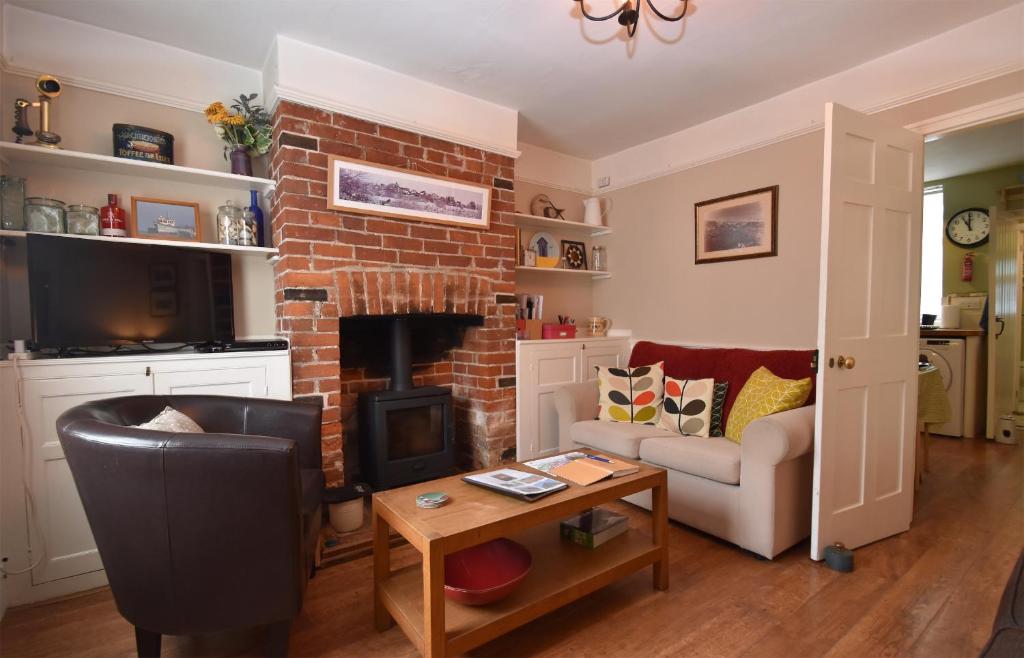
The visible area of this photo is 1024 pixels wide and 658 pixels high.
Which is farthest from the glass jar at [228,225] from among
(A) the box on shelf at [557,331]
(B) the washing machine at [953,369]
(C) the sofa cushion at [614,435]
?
(B) the washing machine at [953,369]

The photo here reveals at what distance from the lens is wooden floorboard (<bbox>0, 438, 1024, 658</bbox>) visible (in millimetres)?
1571

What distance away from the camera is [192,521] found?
126 cm

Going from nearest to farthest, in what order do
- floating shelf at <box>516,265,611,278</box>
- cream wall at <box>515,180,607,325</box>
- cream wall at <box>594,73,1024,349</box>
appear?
cream wall at <box>594,73,1024,349</box> → floating shelf at <box>516,265,611,278</box> → cream wall at <box>515,180,607,325</box>

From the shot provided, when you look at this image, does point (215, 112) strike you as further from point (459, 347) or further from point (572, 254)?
point (572, 254)

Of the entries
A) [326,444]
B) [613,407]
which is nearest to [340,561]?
[326,444]

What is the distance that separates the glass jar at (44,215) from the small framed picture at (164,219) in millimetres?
268

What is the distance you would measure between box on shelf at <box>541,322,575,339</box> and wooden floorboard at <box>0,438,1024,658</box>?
1.69 meters

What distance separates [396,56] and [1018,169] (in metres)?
5.74

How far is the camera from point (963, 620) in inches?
66.6

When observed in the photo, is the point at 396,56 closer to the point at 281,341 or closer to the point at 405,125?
the point at 405,125

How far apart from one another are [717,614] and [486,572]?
2.91 ft

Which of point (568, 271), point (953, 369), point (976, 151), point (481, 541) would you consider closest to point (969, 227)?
point (976, 151)

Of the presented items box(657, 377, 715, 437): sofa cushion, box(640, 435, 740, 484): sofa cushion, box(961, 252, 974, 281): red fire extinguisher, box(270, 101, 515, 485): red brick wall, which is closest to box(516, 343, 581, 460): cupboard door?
box(270, 101, 515, 485): red brick wall

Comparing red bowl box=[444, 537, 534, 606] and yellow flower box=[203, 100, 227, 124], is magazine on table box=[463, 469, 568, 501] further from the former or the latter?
yellow flower box=[203, 100, 227, 124]
